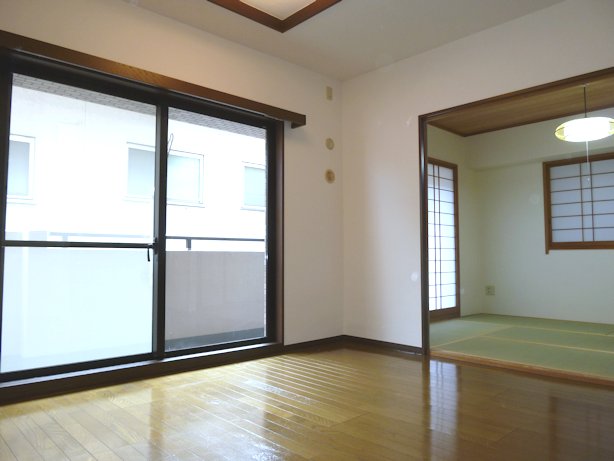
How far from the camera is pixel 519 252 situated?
641cm

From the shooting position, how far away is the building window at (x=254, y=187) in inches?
158

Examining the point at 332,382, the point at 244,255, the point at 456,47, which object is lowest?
the point at 332,382

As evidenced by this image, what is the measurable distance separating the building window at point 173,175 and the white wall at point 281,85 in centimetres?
62

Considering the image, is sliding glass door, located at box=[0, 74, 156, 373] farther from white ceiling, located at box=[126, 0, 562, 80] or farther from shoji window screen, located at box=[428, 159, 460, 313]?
shoji window screen, located at box=[428, 159, 460, 313]

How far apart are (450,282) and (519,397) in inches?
146

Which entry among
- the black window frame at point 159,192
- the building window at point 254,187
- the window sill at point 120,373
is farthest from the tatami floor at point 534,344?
the building window at point 254,187

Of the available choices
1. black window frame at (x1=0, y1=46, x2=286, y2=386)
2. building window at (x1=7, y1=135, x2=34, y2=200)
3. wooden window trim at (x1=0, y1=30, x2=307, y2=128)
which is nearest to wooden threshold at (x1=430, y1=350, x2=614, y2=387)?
black window frame at (x1=0, y1=46, x2=286, y2=386)

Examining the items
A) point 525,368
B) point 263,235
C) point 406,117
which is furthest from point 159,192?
point 525,368

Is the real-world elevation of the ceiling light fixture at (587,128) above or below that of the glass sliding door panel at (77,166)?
above

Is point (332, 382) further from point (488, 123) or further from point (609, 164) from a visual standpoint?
point (609, 164)

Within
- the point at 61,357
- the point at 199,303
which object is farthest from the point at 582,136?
the point at 61,357

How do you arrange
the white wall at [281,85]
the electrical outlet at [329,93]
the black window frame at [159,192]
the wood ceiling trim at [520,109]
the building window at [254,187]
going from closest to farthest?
the black window frame at [159,192]
the white wall at [281,85]
the wood ceiling trim at [520,109]
the building window at [254,187]
the electrical outlet at [329,93]

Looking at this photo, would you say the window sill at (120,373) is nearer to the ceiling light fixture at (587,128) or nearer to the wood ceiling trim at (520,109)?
the wood ceiling trim at (520,109)

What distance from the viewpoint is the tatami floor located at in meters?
3.34
